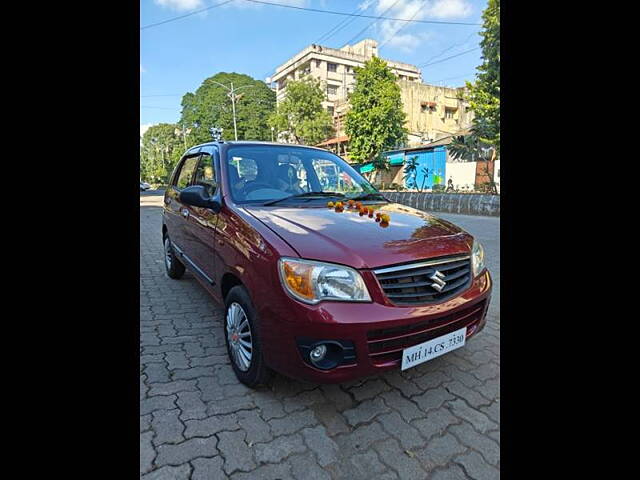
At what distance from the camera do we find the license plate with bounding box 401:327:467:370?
1911 mm

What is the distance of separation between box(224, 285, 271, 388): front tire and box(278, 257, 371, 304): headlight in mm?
386

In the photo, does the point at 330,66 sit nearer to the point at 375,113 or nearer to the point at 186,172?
the point at 375,113

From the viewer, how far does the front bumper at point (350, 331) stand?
5.76 ft

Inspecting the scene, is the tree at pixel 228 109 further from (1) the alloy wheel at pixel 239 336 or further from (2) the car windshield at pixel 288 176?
(1) the alloy wheel at pixel 239 336

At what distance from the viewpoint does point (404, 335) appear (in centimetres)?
188

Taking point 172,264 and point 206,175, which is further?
point 172,264

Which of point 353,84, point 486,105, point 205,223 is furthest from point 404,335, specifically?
point 353,84

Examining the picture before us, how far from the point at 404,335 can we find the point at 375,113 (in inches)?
833

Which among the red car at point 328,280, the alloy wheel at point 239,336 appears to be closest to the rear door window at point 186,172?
the red car at point 328,280

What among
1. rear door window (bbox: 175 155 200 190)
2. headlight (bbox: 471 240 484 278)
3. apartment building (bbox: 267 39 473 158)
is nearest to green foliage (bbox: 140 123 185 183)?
apartment building (bbox: 267 39 473 158)
